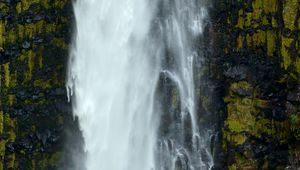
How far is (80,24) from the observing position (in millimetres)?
32250

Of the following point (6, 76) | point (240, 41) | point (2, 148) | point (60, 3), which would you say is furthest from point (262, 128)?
point (6, 76)

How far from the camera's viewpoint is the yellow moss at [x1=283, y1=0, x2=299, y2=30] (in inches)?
1136

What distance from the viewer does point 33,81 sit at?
106ft

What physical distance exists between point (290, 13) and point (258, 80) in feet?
12.9

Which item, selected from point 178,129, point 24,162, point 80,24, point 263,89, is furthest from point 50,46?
point 263,89

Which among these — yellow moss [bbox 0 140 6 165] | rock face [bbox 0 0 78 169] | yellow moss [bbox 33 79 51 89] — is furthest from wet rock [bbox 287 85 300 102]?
yellow moss [bbox 0 140 6 165]

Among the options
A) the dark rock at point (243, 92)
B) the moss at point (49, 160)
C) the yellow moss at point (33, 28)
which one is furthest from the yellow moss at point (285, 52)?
the moss at point (49, 160)

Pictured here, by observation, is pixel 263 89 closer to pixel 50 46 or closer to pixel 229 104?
pixel 229 104

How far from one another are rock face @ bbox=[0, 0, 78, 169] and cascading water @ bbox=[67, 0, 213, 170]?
128cm

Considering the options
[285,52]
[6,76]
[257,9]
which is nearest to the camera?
[285,52]

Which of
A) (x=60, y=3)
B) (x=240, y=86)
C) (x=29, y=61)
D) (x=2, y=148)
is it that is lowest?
(x=2, y=148)

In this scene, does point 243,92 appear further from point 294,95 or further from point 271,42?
point 271,42

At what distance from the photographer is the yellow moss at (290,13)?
28859 millimetres

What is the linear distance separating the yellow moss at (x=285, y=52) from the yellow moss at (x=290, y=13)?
0.70 m
